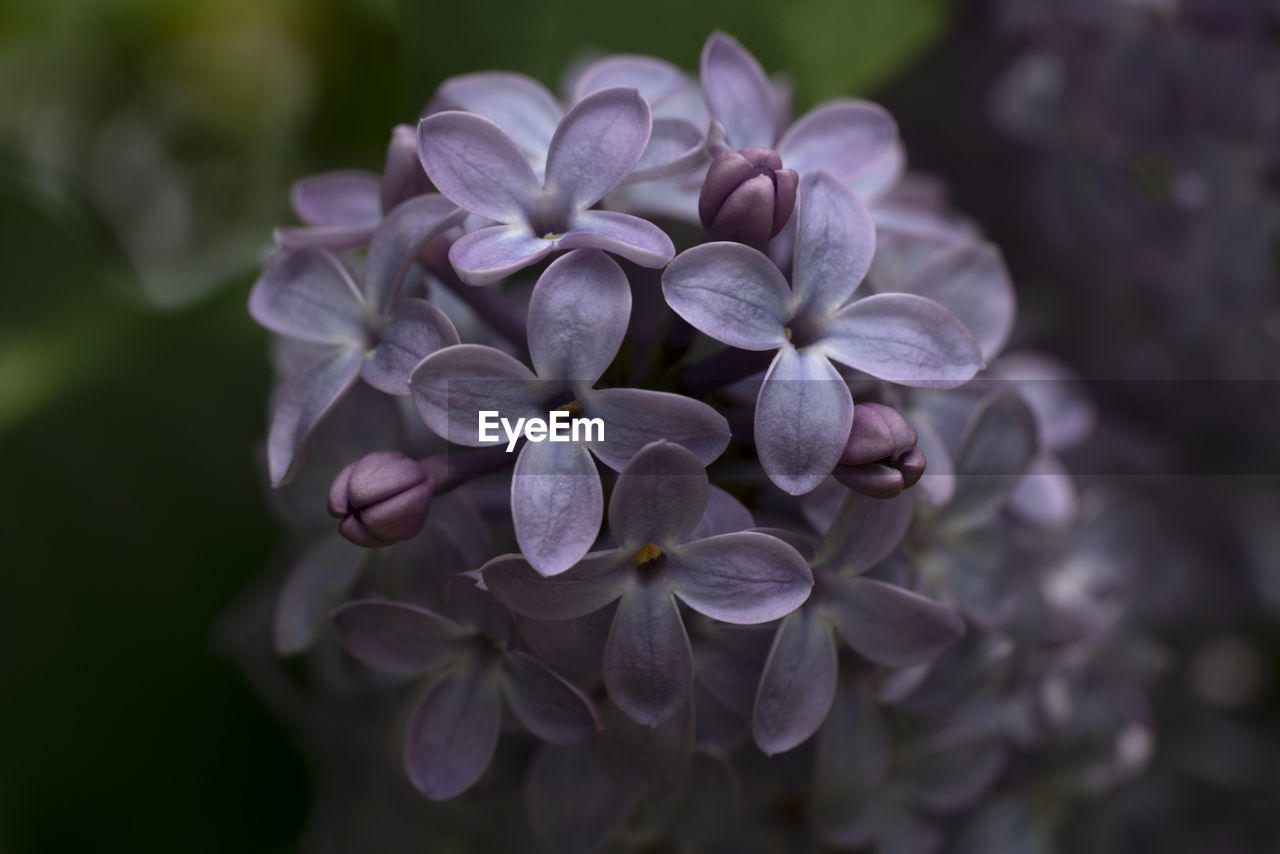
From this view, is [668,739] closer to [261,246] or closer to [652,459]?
[652,459]

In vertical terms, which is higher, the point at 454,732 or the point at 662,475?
the point at 662,475

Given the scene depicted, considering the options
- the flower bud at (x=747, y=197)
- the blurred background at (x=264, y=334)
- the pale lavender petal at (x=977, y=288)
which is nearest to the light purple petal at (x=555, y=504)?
the flower bud at (x=747, y=197)

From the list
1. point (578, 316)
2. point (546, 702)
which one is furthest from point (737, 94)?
point (546, 702)

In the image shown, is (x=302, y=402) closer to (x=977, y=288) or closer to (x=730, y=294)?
(x=730, y=294)

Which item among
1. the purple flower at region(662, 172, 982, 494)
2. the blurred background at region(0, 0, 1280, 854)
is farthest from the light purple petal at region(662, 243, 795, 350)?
the blurred background at region(0, 0, 1280, 854)

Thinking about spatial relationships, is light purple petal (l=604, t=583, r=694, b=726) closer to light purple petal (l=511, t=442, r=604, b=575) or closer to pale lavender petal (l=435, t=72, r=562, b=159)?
light purple petal (l=511, t=442, r=604, b=575)

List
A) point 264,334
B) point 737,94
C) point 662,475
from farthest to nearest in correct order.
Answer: point 264,334, point 737,94, point 662,475

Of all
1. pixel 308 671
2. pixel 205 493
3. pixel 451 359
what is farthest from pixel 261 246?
pixel 451 359
